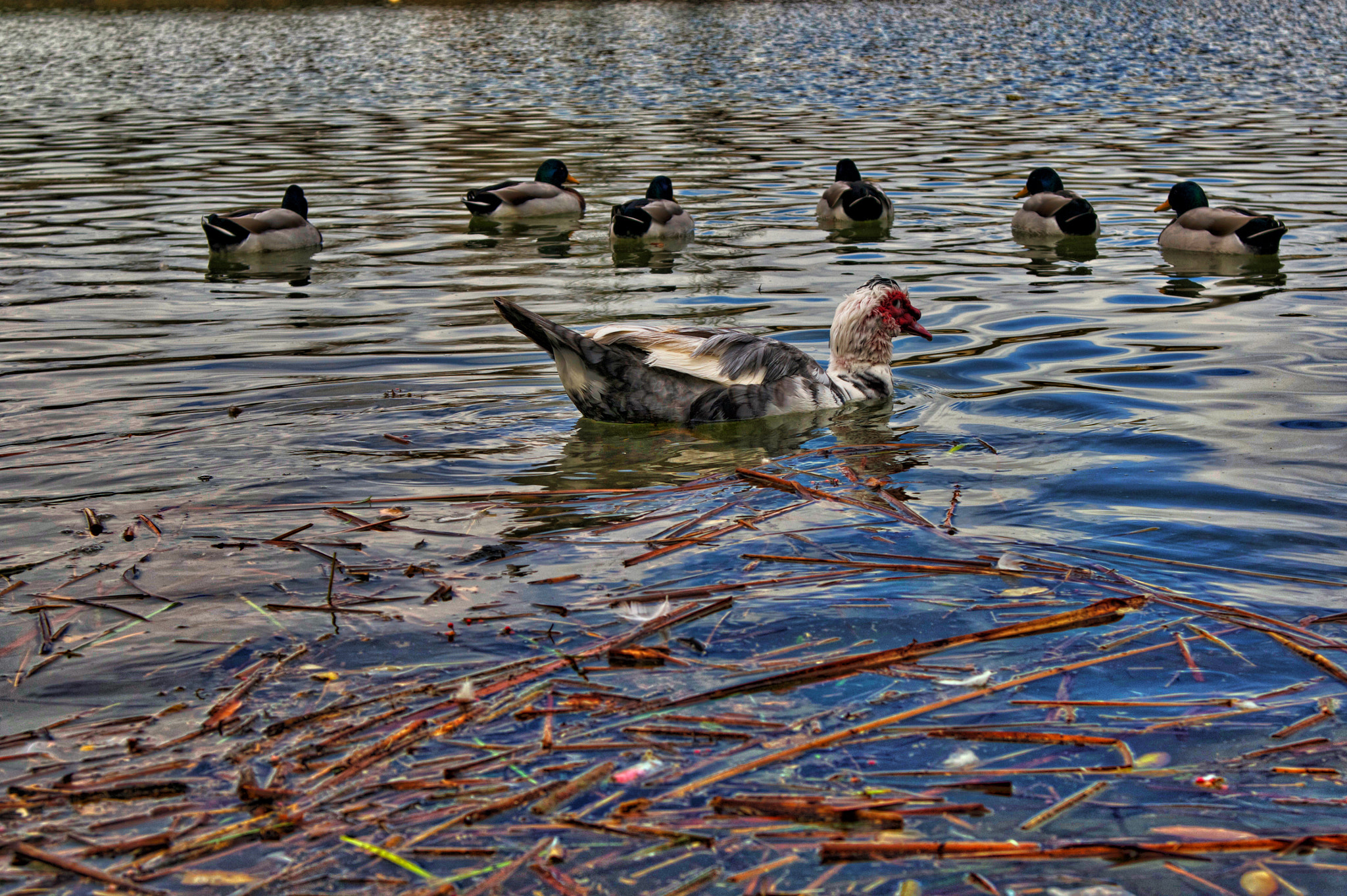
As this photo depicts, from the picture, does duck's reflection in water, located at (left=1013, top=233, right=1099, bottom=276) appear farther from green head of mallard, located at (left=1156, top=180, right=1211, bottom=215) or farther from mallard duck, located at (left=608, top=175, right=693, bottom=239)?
mallard duck, located at (left=608, top=175, right=693, bottom=239)

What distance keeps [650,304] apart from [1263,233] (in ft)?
21.1

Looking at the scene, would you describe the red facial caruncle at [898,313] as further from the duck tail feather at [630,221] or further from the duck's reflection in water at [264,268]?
the duck's reflection in water at [264,268]

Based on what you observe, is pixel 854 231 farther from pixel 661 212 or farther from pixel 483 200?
pixel 483 200

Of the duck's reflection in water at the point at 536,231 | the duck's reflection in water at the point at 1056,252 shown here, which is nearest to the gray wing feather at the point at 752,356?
the duck's reflection in water at the point at 1056,252

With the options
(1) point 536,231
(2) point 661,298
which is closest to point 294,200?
(1) point 536,231

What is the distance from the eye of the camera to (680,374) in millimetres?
7809

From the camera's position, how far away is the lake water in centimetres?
635

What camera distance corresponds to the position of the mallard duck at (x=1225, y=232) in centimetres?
1315

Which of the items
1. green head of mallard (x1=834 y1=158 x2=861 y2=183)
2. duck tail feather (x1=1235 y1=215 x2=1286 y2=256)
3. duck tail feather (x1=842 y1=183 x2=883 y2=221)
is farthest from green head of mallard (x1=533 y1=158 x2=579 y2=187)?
duck tail feather (x1=1235 y1=215 x2=1286 y2=256)

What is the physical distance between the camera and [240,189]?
18062 mm

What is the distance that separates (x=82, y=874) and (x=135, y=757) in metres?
0.61

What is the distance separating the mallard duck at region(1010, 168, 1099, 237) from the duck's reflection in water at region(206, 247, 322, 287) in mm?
7850

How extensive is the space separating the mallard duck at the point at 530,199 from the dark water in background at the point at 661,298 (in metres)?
0.34

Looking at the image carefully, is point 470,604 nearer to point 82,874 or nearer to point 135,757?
point 135,757
